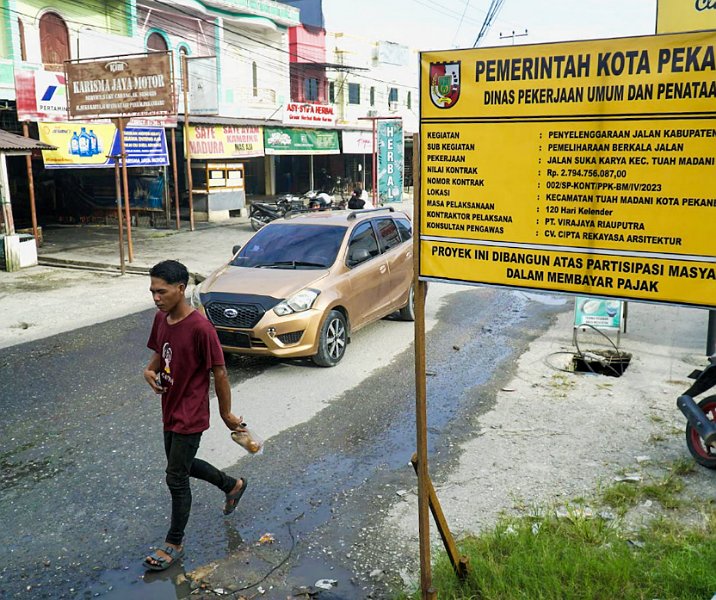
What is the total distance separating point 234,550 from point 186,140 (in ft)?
61.6

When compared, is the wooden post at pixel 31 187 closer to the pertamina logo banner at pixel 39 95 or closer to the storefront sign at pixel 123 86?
the pertamina logo banner at pixel 39 95

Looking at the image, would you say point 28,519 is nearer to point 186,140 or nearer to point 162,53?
point 162,53

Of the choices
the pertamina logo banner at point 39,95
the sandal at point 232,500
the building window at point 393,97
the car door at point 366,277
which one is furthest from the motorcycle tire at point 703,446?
the building window at point 393,97

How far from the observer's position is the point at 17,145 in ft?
51.2

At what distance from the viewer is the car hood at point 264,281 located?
333 inches

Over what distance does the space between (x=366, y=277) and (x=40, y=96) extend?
1204cm

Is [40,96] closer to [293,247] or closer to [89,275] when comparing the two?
[89,275]

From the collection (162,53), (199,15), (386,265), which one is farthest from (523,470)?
(199,15)

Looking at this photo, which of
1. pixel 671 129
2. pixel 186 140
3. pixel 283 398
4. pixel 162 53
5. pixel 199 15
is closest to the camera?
pixel 671 129

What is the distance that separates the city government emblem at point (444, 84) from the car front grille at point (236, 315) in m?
5.02

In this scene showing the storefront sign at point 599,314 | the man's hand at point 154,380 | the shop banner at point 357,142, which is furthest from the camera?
the shop banner at point 357,142

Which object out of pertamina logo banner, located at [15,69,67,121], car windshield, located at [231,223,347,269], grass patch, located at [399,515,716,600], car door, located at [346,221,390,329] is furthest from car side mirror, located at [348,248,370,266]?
pertamina logo banner, located at [15,69,67,121]

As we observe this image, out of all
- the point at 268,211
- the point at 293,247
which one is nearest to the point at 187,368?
the point at 293,247

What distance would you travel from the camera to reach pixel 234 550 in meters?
4.73
